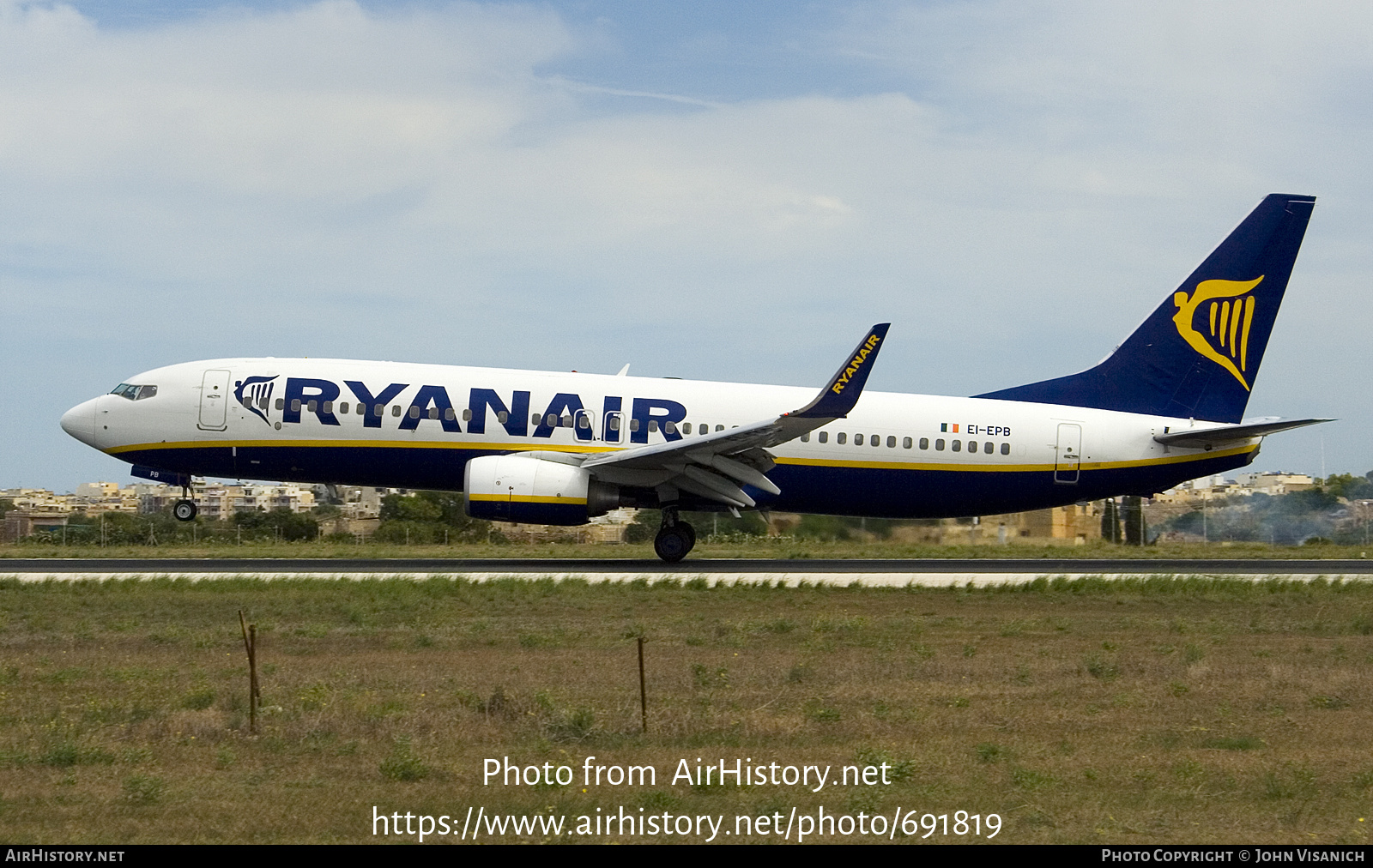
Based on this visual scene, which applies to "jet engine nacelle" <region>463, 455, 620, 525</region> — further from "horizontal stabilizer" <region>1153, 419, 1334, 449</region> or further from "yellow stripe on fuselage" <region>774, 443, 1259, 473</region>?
"horizontal stabilizer" <region>1153, 419, 1334, 449</region>

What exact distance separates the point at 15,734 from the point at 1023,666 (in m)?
11.0

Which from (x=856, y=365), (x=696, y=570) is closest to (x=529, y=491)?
(x=696, y=570)

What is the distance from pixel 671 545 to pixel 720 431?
2.75 m

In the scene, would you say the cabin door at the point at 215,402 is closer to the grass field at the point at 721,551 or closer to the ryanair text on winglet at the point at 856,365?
the grass field at the point at 721,551

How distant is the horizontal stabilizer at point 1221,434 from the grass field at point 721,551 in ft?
→ 21.4

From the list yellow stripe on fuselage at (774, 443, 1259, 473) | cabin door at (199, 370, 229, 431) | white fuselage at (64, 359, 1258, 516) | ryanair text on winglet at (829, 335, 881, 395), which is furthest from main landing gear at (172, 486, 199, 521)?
ryanair text on winglet at (829, 335, 881, 395)

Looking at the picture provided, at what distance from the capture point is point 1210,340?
32.6 meters

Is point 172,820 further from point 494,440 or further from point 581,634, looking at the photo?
point 494,440

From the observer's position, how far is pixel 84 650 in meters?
17.3

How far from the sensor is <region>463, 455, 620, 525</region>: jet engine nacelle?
27125 mm

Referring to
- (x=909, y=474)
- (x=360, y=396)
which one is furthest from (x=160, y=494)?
(x=909, y=474)

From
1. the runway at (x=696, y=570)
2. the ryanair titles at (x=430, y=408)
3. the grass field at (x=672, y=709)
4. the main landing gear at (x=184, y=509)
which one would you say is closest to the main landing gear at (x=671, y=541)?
the runway at (x=696, y=570)

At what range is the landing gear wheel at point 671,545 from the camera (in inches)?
1187
